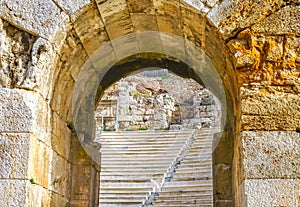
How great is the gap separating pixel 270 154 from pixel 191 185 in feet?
20.8

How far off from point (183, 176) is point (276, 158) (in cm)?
720

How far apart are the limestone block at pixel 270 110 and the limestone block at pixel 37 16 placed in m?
1.70

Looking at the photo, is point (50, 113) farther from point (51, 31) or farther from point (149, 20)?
point (149, 20)

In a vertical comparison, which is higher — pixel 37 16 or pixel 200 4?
pixel 200 4

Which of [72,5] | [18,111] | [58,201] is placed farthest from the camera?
[58,201]

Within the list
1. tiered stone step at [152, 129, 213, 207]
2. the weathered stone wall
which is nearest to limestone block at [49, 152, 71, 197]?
tiered stone step at [152, 129, 213, 207]

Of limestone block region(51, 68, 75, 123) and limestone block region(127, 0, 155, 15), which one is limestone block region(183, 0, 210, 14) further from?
limestone block region(51, 68, 75, 123)

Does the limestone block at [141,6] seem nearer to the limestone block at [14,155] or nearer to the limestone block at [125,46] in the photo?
the limestone block at [125,46]

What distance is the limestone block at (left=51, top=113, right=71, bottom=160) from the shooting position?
4.59 metres

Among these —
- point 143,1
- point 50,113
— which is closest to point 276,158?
point 143,1

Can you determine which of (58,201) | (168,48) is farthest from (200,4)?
(58,201)

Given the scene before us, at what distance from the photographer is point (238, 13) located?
394 centimetres

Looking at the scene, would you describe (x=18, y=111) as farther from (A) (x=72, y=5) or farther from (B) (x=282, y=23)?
(B) (x=282, y=23)

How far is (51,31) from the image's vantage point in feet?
13.3
